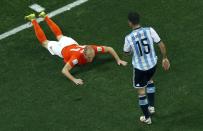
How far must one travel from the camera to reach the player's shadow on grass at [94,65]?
55.4 ft

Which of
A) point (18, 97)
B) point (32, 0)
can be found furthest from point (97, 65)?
point (32, 0)

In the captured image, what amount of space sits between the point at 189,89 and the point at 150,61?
1972mm

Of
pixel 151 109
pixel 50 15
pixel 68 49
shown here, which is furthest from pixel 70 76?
pixel 50 15

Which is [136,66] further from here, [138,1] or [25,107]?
[138,1]

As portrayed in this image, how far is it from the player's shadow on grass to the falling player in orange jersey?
16cm

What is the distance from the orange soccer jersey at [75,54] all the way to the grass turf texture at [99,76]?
0.31m

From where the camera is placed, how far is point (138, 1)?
61.7 feet

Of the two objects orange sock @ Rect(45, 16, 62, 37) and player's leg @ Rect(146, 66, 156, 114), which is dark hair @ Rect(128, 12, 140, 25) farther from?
orange sock @ Rect(45, 16, 62, 37)

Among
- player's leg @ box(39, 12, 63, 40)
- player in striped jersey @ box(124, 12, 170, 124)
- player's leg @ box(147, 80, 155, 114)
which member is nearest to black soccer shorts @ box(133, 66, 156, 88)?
player in striped jersey @ box(124, 12, 170, 124)

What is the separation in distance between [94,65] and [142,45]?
129 inches

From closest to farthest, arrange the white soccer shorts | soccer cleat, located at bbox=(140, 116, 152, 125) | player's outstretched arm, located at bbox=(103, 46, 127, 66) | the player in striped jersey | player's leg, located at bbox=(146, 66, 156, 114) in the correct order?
1. the player in striped jersey
2. player's leg, located at bbox=(146, 66, 156, 114)
3. soccer cleat, located at bbox=(140, 116, 152, 125)
4. player's outstretched arm, located at bbox=(103, 46, 127, 66)
5. the white soccer shorts

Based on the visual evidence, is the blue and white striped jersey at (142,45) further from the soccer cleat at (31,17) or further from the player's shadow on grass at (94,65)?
the soccer cleat at (31,17)

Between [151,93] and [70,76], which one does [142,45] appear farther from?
[70,76]

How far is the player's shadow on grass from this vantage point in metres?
16.9
